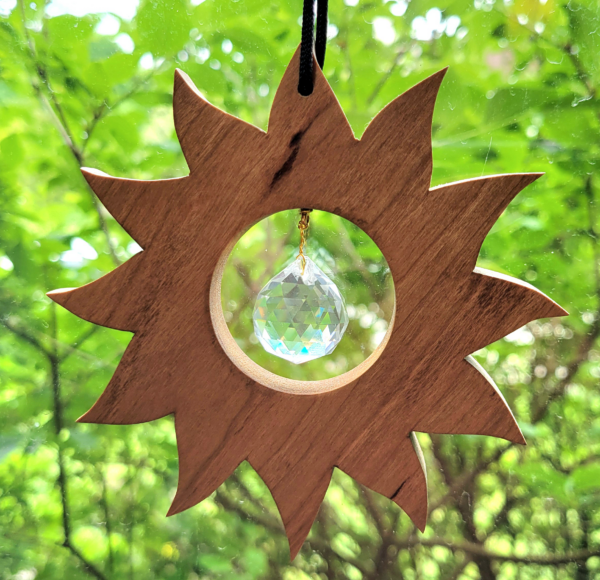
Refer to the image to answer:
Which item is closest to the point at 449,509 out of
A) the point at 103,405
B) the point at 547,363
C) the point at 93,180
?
the point at 547,363

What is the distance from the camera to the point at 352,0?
0.59 m

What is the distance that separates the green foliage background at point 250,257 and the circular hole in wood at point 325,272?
0.40ft

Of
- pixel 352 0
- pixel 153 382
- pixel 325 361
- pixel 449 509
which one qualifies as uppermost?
pixel 352 0

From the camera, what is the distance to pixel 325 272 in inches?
24.4

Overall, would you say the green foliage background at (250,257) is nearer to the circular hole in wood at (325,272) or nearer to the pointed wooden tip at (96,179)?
the circular hole in wood at (325,272)

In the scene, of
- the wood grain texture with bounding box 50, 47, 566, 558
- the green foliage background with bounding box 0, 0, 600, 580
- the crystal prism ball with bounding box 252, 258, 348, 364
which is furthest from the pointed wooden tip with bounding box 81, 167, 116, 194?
the green foliage background with bounding box 0, 0, 600, 580

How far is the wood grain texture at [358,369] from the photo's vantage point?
14.5 inches

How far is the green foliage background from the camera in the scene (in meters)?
0.58

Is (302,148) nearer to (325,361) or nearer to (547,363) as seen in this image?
(325,361)

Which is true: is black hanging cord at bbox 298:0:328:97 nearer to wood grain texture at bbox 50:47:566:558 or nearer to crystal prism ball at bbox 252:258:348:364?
wood grain texture at bbox 50:47:566:558

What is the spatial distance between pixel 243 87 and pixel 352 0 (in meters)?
0.16

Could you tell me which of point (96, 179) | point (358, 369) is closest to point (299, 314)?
point (358, 369)

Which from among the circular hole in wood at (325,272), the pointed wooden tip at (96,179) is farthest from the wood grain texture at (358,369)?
the circular hole in wood at (325,272)

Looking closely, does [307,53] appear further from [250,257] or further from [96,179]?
[250,257]
